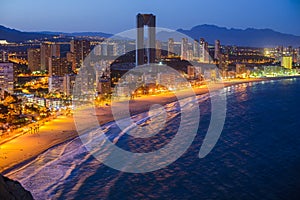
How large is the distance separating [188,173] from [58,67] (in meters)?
13.7

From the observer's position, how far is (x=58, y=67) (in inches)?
693

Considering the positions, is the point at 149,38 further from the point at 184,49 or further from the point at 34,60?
the point at 34,60

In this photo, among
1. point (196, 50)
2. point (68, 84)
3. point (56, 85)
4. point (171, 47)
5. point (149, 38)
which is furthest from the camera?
Result: point (171, 47)

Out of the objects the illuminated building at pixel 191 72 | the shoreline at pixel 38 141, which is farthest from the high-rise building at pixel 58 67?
the shoreline at pixel 38 141

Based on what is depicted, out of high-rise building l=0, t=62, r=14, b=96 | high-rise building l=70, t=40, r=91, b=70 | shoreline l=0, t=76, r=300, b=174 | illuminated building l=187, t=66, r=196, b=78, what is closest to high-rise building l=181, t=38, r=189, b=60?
high-rise building l=70, t=40, r=91, b=70

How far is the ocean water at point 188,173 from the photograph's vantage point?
4242 mm

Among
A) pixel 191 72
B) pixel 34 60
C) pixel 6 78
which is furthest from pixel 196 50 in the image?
pixel 6 78

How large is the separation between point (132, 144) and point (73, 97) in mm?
5608

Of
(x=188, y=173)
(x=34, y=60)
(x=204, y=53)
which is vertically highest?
(x=204, y=53)

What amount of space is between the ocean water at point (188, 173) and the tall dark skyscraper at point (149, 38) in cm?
1570

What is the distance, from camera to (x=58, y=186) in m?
4.41

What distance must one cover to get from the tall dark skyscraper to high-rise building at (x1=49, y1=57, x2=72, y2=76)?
5.49 m

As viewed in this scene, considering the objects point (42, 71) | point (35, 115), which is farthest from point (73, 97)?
point (42, 71)

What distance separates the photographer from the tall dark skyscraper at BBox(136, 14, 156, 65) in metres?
22.8
